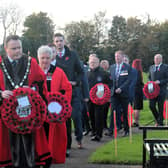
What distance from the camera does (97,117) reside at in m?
9.62

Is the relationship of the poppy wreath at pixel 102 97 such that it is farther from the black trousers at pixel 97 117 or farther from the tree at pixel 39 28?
the tree at pixel 39 28

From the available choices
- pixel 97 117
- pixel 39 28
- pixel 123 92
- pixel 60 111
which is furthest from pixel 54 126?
pixel 39 28

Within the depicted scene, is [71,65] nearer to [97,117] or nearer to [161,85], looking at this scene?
[97,117]

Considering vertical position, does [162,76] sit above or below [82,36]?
below

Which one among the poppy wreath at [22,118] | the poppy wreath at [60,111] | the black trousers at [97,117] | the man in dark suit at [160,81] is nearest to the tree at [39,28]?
the man in dark suit at [160,81]

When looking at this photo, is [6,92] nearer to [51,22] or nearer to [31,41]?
[31,41]

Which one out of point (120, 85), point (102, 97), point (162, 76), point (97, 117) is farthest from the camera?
point (162, 76)

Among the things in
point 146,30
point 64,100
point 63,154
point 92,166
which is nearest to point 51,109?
point 64,100

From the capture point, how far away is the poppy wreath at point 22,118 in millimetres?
4535

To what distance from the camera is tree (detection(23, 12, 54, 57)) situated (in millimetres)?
57616

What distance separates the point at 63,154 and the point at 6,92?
1904 millimetres

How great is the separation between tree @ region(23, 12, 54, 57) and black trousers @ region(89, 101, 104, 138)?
46632 millimetres

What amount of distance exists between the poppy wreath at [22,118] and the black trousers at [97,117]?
5.02 m

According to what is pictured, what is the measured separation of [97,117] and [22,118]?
522 centimetres
